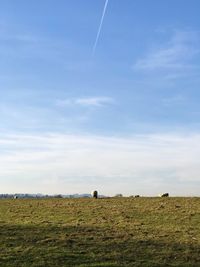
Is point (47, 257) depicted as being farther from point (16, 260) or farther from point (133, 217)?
point (133, 217)

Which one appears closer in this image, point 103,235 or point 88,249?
point 88,249

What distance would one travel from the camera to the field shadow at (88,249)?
23422 millimetres

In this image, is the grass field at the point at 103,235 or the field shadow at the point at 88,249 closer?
the field shadow at the point at 88,249

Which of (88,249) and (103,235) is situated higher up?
(103,235)

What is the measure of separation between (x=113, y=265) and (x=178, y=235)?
7872 millimetres

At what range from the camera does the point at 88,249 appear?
2580cm

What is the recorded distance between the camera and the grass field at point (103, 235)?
78.6ft

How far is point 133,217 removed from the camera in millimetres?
36812

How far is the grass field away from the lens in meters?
24.0

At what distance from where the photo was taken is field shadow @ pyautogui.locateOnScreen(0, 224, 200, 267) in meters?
23.4

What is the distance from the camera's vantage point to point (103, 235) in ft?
96.4

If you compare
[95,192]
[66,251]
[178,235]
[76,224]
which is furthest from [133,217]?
[95,192]

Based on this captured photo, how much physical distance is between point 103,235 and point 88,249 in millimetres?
3660

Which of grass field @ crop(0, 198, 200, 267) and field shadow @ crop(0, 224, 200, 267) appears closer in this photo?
field shadow @ crop(0, 224, 200, 267)
